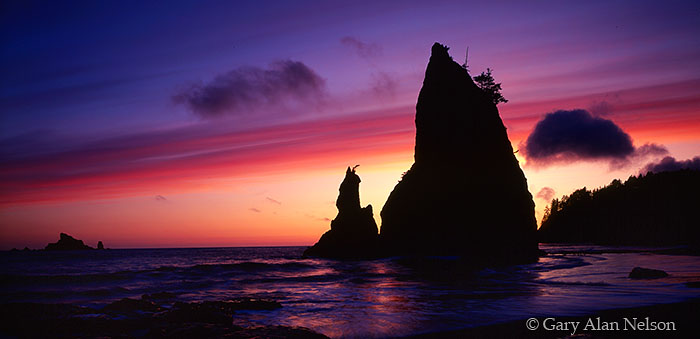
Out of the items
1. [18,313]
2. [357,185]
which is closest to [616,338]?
[18,313]

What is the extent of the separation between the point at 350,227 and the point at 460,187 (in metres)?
18.4

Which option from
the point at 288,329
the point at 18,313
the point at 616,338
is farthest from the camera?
the point at 18,313

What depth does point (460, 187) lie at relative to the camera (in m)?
53.4

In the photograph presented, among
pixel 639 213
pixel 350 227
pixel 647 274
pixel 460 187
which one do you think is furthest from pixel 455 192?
pixel 639 213

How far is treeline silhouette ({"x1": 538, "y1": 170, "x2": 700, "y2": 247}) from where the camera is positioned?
388ft

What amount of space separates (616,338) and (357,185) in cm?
5705

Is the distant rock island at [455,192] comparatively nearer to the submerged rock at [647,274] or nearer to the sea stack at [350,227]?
the sea stack at [350,227]

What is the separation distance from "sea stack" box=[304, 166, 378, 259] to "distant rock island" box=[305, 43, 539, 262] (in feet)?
0.53

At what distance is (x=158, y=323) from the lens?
11719 mm

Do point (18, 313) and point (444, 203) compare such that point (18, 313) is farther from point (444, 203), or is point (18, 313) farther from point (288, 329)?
point (444, 203)

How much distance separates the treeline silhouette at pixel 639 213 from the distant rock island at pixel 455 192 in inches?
3021

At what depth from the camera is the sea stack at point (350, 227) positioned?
61406mm

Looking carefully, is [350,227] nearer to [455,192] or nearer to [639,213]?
[455,192]

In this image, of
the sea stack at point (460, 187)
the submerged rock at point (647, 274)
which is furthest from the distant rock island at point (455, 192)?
the submerged rock at point (647, 274)
